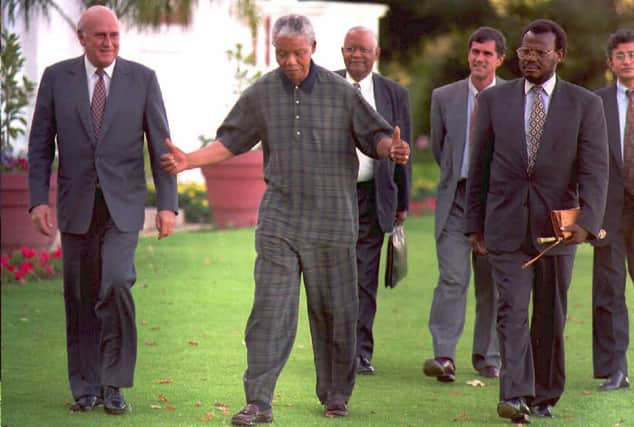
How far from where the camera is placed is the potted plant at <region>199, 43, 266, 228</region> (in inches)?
904

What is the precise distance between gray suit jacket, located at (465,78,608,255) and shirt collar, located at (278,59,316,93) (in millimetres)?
1008

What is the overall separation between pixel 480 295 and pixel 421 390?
1.23 metres

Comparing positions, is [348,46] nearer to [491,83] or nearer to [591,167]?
[491,83]

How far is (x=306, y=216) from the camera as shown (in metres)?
8.80

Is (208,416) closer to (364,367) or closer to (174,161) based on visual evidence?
(174,161)

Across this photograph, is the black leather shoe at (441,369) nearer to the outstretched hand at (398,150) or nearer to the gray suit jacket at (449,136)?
the gray suit jacket at (449,136)

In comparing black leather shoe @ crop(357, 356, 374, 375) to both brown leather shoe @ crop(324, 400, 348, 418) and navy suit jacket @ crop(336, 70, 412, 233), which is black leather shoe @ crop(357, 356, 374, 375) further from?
brown leather shoe @ crop(324, 400, 348, 418)

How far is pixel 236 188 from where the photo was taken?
75.9 ft

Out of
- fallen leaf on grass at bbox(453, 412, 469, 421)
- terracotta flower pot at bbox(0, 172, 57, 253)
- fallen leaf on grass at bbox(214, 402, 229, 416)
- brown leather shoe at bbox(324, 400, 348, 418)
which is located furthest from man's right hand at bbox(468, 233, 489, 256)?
terracotta flower pot at bbox(0, 172, 57, 253)

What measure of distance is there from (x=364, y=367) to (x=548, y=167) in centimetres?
253

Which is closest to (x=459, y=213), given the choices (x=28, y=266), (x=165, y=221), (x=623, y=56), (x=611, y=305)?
(x=611, y=305)

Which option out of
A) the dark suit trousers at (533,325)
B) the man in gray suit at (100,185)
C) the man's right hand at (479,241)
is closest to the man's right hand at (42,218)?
the man in gray suit at (100,185)

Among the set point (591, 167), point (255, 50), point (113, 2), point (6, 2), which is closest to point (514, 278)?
point (591, 167)

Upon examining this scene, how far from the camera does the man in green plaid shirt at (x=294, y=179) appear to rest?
8.75 meters
